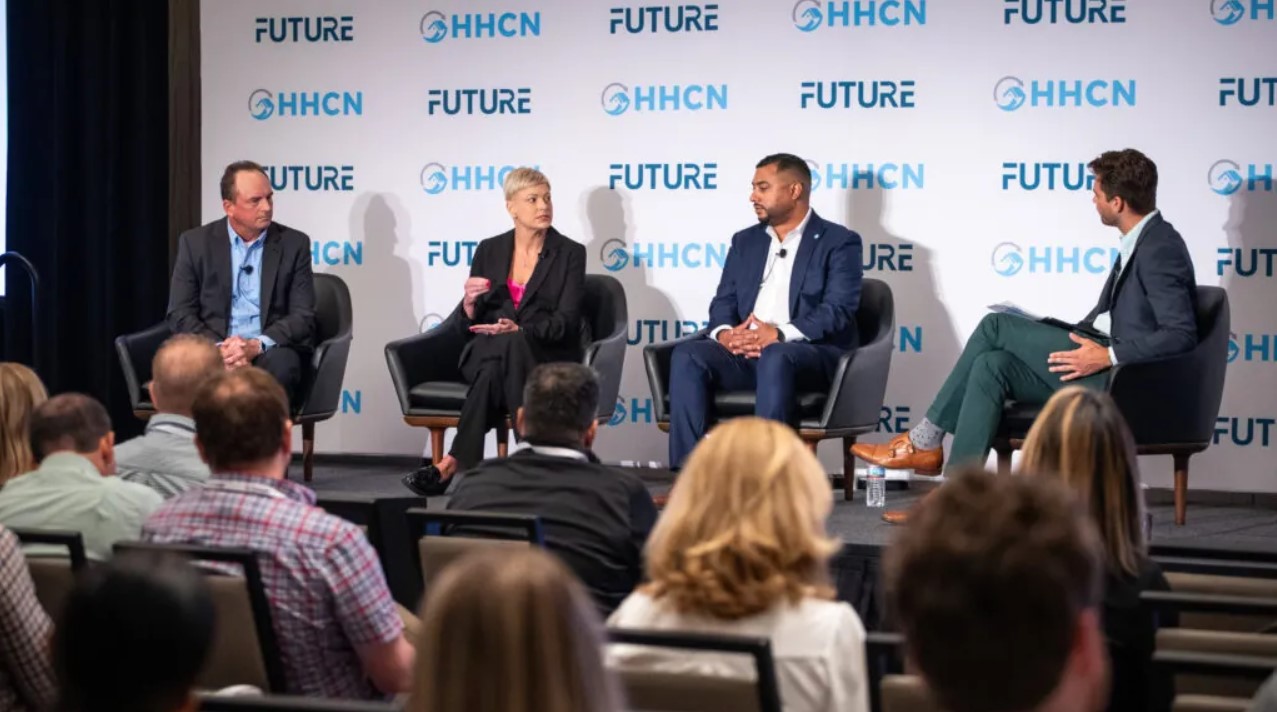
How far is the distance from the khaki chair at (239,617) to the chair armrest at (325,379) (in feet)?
12.9

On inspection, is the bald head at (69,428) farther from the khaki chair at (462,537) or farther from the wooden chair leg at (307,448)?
the wooden chair leg at (307,448)

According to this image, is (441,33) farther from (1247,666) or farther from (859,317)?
(1247,666)

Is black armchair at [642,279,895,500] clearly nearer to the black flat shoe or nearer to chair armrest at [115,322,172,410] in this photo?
the black flat shoe

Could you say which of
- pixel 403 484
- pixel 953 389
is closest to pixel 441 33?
pixel 403 484

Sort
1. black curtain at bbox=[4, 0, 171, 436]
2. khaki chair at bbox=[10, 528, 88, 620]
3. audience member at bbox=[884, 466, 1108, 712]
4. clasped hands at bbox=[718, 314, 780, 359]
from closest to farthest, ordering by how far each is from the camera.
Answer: audience member at bbox=[884, 466, 1108, 712] → khaki chair at bbox=[10, 528, 88, 620] → clasped hands at bbox=[718, 314, 780, 359] → black curtain at bbox=[4, 0, 171, 436]

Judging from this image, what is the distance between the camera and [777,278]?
6.59 meters

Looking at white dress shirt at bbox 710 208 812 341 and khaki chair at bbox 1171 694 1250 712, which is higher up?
white dress shirt at bbox 710 208 812 341

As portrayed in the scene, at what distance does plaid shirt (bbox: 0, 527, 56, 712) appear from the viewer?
260cm

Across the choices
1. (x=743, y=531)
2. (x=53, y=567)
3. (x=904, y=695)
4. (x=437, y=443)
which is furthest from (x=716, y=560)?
(x=437, y=443)

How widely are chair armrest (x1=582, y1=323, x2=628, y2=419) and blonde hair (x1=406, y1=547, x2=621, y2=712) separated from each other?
5083 mm

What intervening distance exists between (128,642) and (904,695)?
1.13m

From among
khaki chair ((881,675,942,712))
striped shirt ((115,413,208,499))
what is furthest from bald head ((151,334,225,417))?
khaki chair ((881,675,942,712))

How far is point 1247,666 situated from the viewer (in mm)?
2172

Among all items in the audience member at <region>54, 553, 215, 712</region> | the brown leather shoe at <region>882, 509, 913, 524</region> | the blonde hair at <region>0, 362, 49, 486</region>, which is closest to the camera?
the audience member at <region>54, 553, 215, 712</region>
